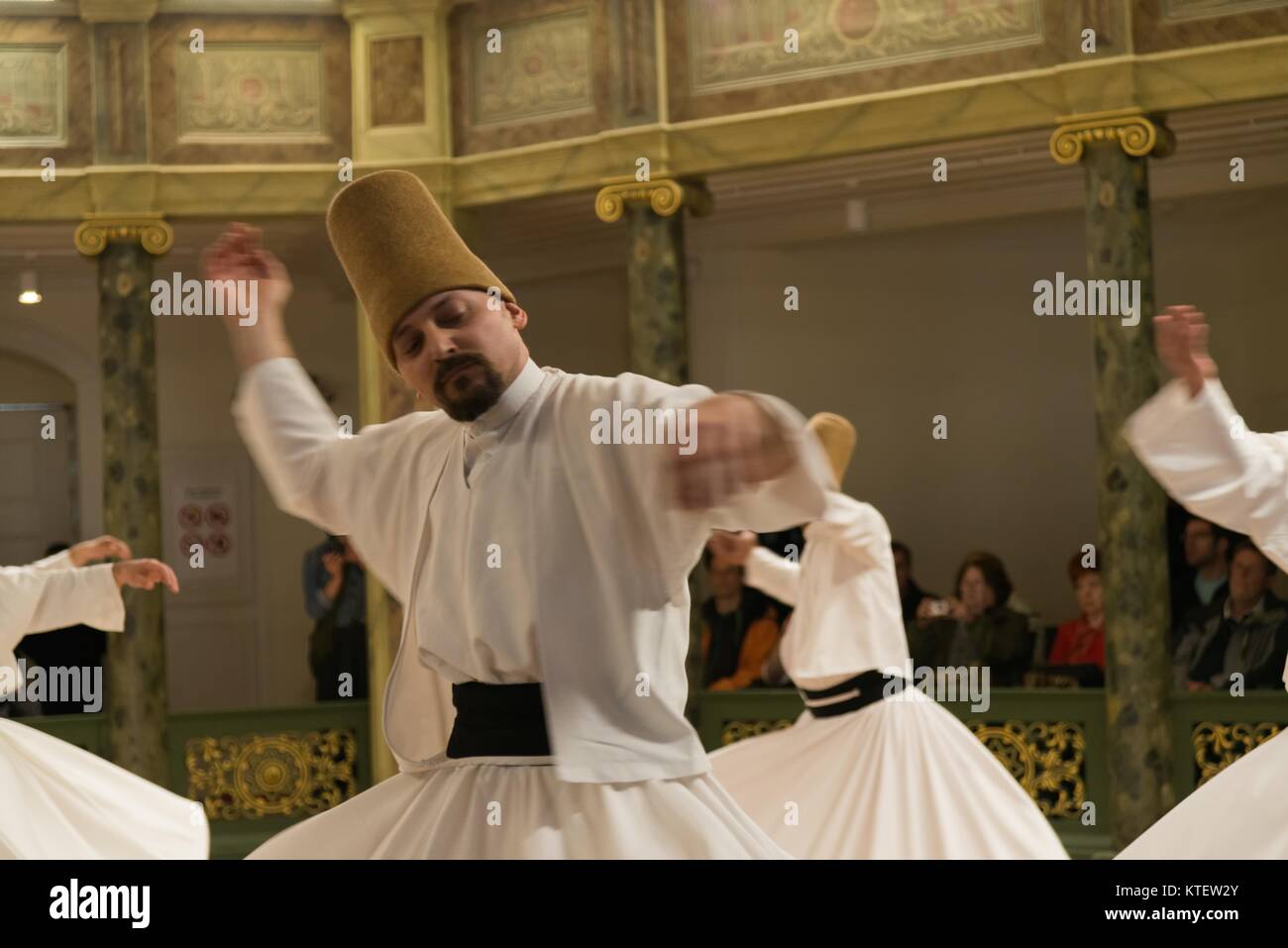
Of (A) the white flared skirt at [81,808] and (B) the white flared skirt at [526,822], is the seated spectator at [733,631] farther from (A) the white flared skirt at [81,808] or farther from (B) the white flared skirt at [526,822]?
(B) the white flared skirt at [526,822]

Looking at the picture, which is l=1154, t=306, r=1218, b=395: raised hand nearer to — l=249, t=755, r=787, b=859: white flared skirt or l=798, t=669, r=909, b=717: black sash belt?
l=249, t=755, r=787, b=859: white flared skirt

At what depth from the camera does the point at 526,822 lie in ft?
9.22

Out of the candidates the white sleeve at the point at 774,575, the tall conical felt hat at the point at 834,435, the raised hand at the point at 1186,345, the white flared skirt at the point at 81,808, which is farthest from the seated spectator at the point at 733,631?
the raised hand at the point at 1186,345

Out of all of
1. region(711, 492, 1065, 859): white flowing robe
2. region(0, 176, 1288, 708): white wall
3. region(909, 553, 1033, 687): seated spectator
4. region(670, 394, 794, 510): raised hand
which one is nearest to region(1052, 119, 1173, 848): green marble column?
region(909, 553, 1033, 687): seated spectator

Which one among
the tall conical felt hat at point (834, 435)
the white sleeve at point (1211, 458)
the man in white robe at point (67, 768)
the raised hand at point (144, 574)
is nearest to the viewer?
the white sleeve at point (1211, 458)

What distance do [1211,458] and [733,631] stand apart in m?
7.54

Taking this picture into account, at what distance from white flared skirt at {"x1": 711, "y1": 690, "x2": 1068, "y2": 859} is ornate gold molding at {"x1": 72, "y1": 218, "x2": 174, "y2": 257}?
5.22m

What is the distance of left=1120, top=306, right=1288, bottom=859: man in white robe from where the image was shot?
3564 millimetres

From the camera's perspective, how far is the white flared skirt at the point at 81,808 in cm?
651

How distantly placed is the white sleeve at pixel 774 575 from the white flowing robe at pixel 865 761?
0.21 metres

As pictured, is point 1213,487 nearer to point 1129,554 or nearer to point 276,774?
point 1129,554

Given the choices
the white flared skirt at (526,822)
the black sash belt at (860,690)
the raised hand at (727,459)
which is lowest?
the black sash belt at (860,690)
